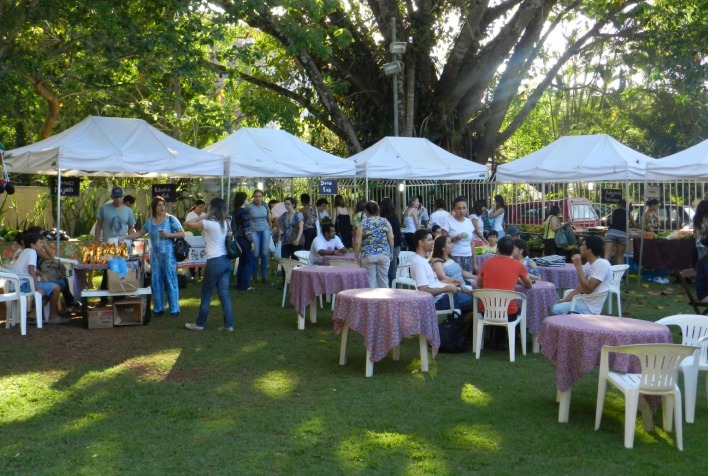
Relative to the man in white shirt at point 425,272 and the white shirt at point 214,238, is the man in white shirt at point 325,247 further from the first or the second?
the man in white shirt at point 425,272

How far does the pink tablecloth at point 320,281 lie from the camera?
10719 mm

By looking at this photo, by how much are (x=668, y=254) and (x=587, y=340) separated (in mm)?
10530

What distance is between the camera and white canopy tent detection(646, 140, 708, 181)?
14531 millimetres

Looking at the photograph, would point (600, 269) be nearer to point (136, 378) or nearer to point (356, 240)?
point (356, 240)

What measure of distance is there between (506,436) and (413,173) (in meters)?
10.3

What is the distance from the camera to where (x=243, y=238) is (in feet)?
48.7

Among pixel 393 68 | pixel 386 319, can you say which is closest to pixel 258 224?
pixel 393 68

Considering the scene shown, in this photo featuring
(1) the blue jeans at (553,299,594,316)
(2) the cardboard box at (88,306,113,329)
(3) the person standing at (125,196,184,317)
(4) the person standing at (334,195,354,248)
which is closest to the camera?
(1) the blue jeans at (553,299,594,316)

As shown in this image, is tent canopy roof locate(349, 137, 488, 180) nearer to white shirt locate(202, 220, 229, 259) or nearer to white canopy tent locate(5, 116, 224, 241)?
white canopy tent locate(5, 116, 224, 241)

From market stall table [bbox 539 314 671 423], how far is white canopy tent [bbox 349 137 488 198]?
9451 millimetres

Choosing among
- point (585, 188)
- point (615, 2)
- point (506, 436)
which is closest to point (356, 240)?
point (506, 436)

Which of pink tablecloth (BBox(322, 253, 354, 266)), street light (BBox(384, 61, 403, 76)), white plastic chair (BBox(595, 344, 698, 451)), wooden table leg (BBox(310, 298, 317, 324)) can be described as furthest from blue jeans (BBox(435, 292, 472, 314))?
street light (BBox(384, 61, 403, 76))

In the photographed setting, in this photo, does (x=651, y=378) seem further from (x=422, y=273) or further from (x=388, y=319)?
(x=422, y=273)

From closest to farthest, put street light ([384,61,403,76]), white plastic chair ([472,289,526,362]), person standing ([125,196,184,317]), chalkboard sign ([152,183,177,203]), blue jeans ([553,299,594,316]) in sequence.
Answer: blue jeans ([553,299,594,316]) < white plastic chair ([472,289,526,362]) < person standing ([125,196,184,317]) < chalkboard sign ([152,183,177,203]) < street light ([384,61,403,76])
